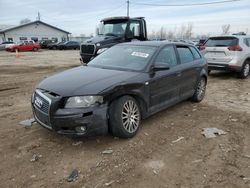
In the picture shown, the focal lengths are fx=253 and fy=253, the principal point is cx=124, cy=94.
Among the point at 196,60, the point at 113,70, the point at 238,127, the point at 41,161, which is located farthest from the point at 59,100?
the point at 196,60

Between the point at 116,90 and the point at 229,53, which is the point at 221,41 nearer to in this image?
the point at 229,53

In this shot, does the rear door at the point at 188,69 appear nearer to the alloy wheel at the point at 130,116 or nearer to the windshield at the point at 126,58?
the windshield at the point at 126,58

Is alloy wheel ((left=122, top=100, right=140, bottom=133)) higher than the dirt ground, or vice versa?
alloy wheel ((left=122, top=100, right=140, bottom=133))

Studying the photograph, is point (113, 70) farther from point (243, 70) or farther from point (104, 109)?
point (243, 70)

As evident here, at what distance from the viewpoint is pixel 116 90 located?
403 centimetres

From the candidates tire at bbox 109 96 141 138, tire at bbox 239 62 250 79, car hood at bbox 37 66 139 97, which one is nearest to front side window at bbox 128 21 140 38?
tire at bbox 239 62 250 79

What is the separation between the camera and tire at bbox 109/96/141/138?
401 centimetres

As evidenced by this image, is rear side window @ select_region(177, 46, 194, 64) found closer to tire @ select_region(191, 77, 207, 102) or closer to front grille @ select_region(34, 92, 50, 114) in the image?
tire @ select_region(191, 77, 207, 102)

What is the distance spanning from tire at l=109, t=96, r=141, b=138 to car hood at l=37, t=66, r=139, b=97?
339 millimetres

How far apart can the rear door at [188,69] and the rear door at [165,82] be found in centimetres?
26

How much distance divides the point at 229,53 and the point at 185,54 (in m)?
4.56

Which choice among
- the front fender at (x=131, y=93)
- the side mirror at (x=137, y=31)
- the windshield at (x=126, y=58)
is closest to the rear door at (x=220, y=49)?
the side mirror at (x=137, y=31)

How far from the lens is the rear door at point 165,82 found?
480cm

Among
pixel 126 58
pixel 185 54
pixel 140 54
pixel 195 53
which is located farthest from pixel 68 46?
pixel 140 54
